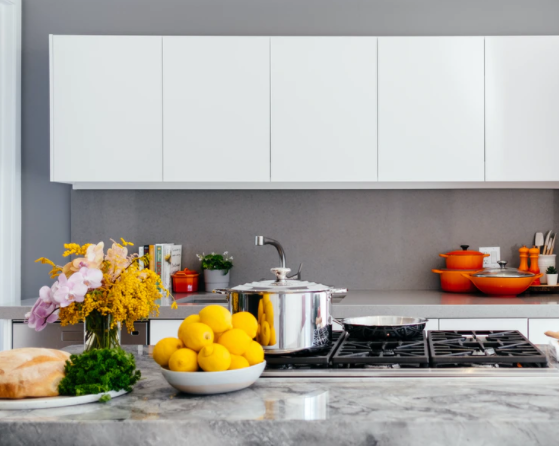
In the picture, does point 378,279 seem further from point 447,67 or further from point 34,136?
point 34,136

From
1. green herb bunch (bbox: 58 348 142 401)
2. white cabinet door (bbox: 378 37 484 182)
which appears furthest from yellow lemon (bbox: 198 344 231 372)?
white cabinet door (bbox: 378 37 484 182)

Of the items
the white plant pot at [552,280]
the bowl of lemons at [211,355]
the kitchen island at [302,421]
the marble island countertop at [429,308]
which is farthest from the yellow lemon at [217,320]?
the white plant pot at [552,280]

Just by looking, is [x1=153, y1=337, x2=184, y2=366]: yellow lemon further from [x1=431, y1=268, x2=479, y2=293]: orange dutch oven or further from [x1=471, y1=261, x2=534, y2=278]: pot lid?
[x1=431, y1=268, x2=479, y2=293]: orange dutch oven

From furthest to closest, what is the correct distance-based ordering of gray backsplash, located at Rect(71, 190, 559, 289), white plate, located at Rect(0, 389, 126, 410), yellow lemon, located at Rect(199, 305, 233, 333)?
gray backsplash, located at Rect(71, 190, 559, 289)
yellow lemon, located at Rect(199, 305, 233, 333)
white plate, located at Rect(0, 389, 126, 410)

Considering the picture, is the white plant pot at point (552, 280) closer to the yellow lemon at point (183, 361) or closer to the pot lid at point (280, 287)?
the pot lid at point (280, 287)

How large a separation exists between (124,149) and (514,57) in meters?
2.11

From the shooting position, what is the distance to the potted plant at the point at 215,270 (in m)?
3.37

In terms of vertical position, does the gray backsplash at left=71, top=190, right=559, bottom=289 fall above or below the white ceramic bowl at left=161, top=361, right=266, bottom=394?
above

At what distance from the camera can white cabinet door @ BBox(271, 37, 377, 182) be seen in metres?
3.17

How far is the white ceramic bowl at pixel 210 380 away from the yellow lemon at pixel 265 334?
0.64ft

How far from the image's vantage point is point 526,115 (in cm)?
316

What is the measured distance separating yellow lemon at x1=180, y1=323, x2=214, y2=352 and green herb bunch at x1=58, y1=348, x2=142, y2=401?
0.14 metres

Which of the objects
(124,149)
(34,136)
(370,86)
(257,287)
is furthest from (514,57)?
(34,136)

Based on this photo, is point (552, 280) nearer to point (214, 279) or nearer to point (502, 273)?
point (502, 273)
